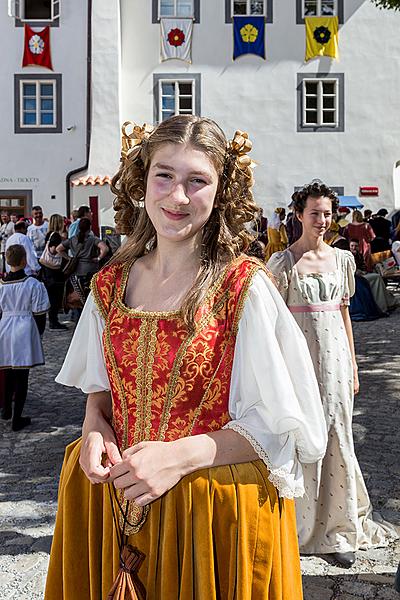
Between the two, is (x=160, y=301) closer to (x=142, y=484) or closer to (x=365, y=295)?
(x=142, y=484)

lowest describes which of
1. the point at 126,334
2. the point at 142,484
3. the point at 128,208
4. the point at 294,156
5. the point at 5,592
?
the point at 5,592

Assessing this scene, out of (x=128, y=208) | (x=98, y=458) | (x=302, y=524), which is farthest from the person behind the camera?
(x=302, y=524)

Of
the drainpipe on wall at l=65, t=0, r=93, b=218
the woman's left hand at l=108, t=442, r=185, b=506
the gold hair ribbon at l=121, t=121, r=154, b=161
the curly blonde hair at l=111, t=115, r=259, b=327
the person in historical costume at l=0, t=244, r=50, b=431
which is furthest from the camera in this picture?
the drainpipe on wall at l=65, t=0, r=93, b=218

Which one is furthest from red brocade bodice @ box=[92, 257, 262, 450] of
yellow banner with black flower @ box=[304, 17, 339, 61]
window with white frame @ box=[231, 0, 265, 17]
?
window with white frame @ box=[231, 0, 265, 17]

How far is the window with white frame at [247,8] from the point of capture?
2216 centimetres

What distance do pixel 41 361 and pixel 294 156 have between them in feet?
54.6

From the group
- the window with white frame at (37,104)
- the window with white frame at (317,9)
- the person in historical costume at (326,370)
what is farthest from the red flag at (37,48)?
the person in historical costume at (326,370)

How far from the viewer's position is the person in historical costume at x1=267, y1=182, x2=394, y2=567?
13.2ft

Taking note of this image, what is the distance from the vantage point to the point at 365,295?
12.9 meters

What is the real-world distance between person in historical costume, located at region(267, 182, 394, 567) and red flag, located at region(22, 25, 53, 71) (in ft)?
66.0

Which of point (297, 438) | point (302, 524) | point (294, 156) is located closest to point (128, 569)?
point (297, 438)

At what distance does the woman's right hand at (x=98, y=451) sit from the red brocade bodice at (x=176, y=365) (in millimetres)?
44

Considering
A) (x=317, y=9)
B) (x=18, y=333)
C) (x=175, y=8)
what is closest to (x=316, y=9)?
(x=317, y=9)

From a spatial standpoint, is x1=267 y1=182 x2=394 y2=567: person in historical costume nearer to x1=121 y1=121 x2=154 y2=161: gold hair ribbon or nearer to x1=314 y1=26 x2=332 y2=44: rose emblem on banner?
x1=121 y1=121 x2=154 y2=161: gold hair ribbon
